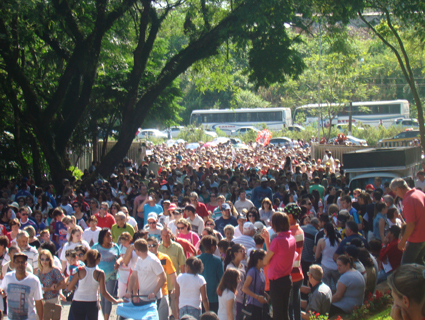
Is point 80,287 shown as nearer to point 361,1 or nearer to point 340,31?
point 361,1

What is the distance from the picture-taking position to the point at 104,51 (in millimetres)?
20359

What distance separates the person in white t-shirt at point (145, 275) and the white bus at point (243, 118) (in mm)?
49456

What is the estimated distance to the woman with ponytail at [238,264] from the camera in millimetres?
6113

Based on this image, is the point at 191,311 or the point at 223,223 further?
the point at 223,223

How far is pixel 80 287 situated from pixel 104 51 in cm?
1568

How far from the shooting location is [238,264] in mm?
6398

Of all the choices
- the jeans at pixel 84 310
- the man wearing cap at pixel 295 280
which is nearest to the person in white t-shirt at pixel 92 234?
the jeans at pixel 84 310

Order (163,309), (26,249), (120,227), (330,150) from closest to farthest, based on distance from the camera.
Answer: (163,309), (26,249), (120,227), (330,150)

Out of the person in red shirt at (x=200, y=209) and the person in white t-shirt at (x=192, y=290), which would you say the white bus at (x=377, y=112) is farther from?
the person in white t-shirt at (x=192, y=290)

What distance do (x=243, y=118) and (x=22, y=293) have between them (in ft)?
177

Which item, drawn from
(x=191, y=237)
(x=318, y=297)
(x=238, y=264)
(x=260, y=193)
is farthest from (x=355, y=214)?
(x=238, y=264)

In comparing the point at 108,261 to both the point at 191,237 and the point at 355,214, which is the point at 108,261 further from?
the point at 355,214

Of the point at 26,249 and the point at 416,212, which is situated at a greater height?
the point at 416,212

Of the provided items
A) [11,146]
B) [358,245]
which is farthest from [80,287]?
[11,146]
